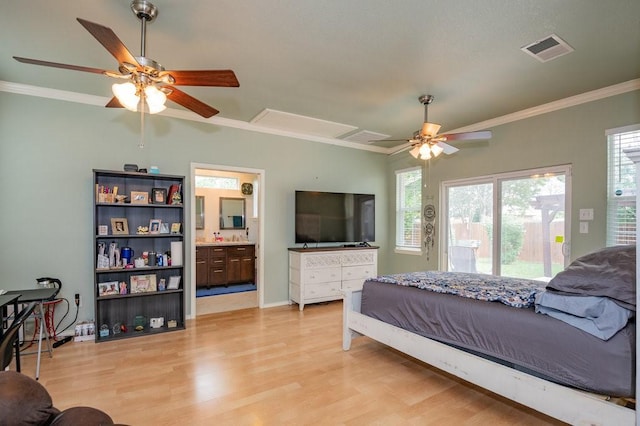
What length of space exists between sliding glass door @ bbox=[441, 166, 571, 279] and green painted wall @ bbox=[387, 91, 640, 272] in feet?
0.41

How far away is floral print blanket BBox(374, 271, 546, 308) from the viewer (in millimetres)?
2260

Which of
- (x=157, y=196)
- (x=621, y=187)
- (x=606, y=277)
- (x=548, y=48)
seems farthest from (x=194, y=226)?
(x=621, y=187)

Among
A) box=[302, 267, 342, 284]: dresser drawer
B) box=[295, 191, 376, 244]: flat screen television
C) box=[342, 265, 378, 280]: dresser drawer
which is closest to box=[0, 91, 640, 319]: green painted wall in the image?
box=[295, 191, 376, 244]: flat screen television

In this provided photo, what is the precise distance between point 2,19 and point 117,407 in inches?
116

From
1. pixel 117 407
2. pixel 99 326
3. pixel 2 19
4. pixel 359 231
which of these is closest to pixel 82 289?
pixel 99 326

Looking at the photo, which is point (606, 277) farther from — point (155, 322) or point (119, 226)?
point (119, 226)

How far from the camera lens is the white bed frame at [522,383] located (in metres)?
1.64

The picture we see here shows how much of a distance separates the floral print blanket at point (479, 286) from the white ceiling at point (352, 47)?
79.3 inches

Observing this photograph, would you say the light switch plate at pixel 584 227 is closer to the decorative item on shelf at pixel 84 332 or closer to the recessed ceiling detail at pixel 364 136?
the recessed ceiling detail at pixel 364 136

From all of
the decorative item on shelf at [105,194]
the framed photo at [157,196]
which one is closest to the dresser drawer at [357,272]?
the framed photo at [157,196]

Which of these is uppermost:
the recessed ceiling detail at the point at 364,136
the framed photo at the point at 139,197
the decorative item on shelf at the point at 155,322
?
the recessed ceiling detail at the point at 364,136

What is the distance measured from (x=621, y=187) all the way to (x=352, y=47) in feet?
10.7

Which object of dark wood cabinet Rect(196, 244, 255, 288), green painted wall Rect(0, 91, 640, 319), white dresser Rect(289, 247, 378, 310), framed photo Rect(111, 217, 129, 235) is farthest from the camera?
dark wood cabinet Rect(196, 244, 255, 288)

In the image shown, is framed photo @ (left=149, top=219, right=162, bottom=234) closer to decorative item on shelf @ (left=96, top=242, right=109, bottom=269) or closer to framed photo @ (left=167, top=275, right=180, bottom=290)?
decorative item on shelf @ (left=96, top=242, right=109, bottom=269)
